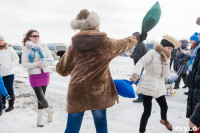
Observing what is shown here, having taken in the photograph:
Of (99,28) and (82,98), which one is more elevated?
(99,28)

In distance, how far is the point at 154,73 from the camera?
9.05 feet

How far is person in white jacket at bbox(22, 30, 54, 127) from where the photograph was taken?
3006mm

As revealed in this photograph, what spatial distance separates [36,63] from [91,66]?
5.65ft

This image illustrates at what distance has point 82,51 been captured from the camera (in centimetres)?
170

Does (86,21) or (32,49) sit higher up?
(86,21)

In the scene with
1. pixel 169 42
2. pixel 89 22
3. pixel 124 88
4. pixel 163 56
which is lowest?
pixel 124 88

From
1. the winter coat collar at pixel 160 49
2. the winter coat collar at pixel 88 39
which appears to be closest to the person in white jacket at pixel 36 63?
A: the winter coat collar at pixel 88 39

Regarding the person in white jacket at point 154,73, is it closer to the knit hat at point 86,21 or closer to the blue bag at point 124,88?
the blue bag at point 124,88

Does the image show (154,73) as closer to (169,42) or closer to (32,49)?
(169,42)

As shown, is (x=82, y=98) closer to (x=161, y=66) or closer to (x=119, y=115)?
(x=161, y=66)

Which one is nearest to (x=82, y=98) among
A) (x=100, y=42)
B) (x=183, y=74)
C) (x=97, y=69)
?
(x=97, y=69)

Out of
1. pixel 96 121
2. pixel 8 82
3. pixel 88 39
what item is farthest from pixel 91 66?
pixel 8 82

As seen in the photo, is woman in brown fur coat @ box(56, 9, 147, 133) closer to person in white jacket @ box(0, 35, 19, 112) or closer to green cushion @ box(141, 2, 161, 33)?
green cushion @ box(141, 2, 161, 33)

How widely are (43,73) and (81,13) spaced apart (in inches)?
69.0
